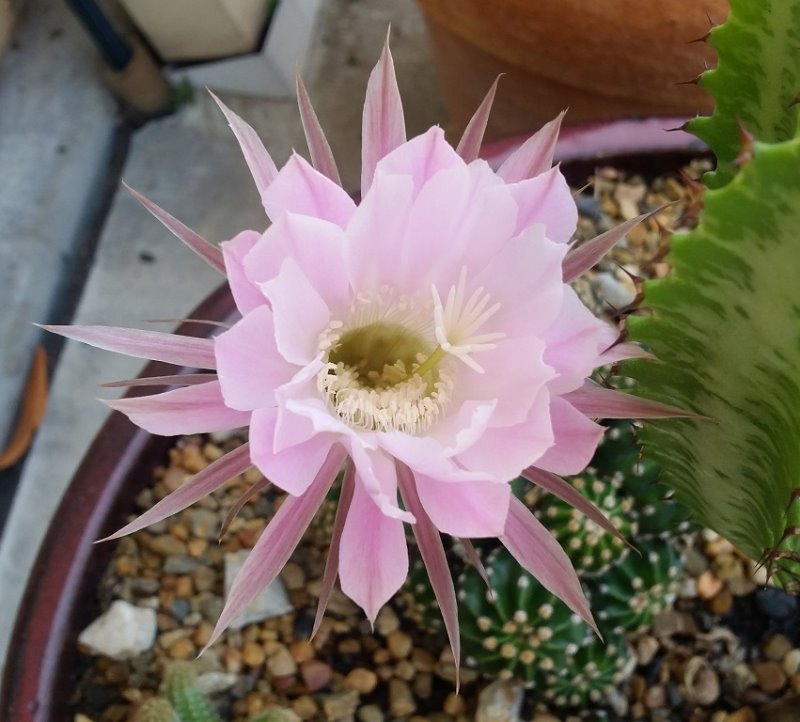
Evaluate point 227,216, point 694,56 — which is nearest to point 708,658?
point 694,56

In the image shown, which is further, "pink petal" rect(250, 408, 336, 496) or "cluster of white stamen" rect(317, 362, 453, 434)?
"cluster of white stamen" rect(317, 362, 453, 434)

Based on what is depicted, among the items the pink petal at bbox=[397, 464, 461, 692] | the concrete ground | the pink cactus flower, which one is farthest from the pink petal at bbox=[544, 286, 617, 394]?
the concrete ground

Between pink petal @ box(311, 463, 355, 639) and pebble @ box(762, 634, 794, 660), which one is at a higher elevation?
pink petal @ box(311, 463, 355, 639)

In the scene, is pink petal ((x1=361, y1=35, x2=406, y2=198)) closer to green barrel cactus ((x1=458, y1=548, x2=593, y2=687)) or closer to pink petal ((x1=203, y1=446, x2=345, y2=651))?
pink petal ((x1=203, y1=446, x2=345, y2=651))

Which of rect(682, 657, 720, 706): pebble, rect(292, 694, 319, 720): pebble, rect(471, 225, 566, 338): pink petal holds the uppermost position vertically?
rect(471, 225, 566, 338): pink petal

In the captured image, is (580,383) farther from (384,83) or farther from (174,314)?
(174,314)

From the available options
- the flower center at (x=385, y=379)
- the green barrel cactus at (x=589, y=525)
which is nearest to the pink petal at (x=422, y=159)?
the flower center at (x=385, y=379)
